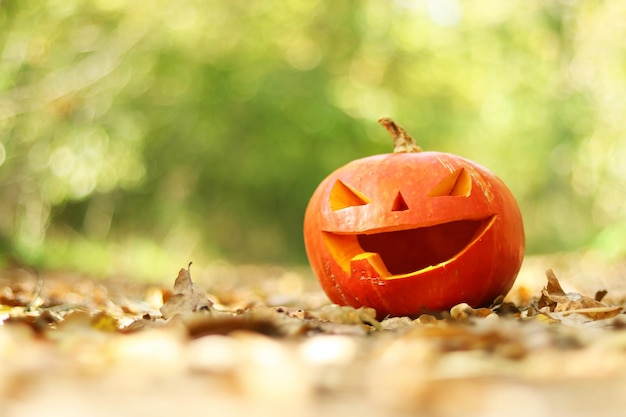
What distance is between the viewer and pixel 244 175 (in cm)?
1038

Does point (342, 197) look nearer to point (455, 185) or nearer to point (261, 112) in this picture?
point (455, 185)

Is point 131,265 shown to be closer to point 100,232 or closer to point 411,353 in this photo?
point 100,232

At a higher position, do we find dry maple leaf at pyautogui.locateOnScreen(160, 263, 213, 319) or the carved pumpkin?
the carved pumpkin

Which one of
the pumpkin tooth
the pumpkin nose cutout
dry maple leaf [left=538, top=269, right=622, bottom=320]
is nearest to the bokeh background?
the pumpkin tooth

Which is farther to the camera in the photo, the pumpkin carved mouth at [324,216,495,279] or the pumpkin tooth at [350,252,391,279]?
the pumpkin carved mouth at [324,216,495,279]

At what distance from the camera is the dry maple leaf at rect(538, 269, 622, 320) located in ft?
6.50

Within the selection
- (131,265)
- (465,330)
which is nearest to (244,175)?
(131,265)

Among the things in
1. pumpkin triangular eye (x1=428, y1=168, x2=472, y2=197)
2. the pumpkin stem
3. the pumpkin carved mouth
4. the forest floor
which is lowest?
the forest floor

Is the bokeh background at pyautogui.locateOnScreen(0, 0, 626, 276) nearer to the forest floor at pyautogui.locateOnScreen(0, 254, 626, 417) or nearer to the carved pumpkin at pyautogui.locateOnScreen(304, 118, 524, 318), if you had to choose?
the carved pumpkin at pyautogui.locateOnScreen(304, 118, 524, 318)

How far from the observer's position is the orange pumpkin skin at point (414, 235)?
87.2 inches

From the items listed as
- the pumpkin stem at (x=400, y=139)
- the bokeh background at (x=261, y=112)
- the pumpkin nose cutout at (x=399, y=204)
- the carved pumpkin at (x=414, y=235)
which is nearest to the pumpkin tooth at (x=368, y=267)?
the carved pumpkin at (x=414, y=235)

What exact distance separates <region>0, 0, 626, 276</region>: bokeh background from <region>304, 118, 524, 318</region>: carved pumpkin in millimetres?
3878

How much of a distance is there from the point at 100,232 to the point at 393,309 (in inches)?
300

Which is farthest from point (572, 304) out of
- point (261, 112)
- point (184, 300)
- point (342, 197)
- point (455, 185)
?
point (261, 112)
